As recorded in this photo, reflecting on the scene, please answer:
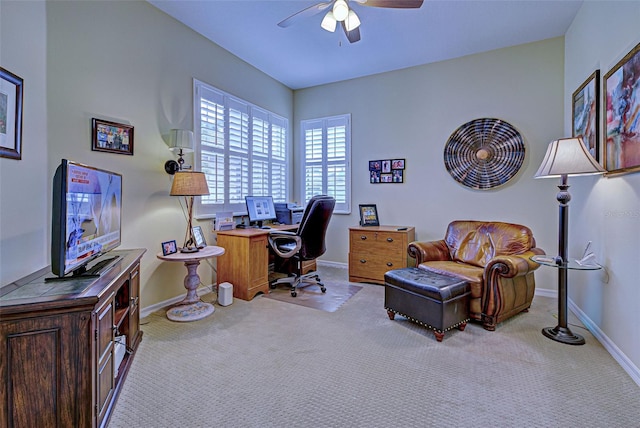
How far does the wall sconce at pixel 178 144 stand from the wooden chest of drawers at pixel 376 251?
2286mm

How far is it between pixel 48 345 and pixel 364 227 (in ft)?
11.1

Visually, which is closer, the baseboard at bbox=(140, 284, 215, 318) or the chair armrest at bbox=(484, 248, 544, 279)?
the chair armrest at bbox=(484, 248, 544, 279)

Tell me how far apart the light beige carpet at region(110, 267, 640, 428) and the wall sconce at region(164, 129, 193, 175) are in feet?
4.95

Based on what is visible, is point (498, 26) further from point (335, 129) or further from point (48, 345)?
point (48, 345)

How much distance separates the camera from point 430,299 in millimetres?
2406

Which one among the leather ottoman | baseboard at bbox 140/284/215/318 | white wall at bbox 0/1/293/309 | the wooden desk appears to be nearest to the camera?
white wall at bbox 0/1/293/309

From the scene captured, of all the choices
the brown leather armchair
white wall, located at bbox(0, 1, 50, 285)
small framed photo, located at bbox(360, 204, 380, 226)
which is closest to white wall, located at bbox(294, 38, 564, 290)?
small framed photo, located at bbox(360, 204, 380, 226)

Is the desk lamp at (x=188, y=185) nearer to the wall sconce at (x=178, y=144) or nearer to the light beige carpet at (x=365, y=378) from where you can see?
the wall sconce at (x=178, y=144)

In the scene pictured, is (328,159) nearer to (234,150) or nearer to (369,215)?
(369,215)

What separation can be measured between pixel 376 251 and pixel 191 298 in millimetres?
2286

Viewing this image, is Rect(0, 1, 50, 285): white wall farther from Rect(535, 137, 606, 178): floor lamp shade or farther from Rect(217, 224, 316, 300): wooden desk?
Rect(535, 137, 606, 178): floor lamp shade

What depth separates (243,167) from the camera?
→ 4039mm

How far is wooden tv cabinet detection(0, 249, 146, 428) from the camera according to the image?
1189 mm

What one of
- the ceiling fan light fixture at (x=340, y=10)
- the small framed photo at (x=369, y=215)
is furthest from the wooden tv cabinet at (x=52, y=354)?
the small framed photo at (x=369, y=215)
